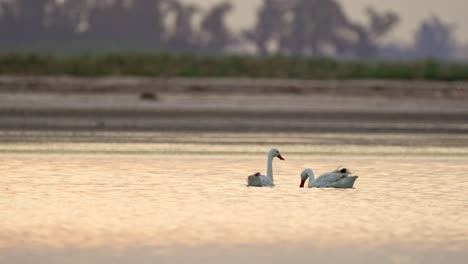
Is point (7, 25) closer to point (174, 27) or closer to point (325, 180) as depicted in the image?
point (174, 27)

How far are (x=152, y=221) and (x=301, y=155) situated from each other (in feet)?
23.4

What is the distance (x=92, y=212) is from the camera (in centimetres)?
1127

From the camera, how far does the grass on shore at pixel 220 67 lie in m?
45.5

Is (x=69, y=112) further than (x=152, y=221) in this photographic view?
Yes

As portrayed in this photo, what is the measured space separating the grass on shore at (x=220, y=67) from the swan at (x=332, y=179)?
31.6 metres

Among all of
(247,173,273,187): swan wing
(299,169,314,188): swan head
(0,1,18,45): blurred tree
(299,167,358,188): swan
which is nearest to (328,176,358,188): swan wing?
(299,167,358,188): swan

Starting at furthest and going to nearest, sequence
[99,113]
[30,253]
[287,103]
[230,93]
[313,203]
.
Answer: [230,93] < [287,103] < [99,113] < [313,203] < [30,253]

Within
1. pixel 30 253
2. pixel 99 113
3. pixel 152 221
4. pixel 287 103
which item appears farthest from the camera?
pixel 287 103

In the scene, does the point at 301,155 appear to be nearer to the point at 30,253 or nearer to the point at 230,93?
the point at 30,253

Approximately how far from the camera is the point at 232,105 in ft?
107

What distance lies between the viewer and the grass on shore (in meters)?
45.5

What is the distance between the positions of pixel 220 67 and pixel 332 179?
35342 mm

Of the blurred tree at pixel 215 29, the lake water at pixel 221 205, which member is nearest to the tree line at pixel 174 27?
the blurred tree at pixel 215 29

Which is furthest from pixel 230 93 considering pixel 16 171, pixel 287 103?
pixel 16 171
